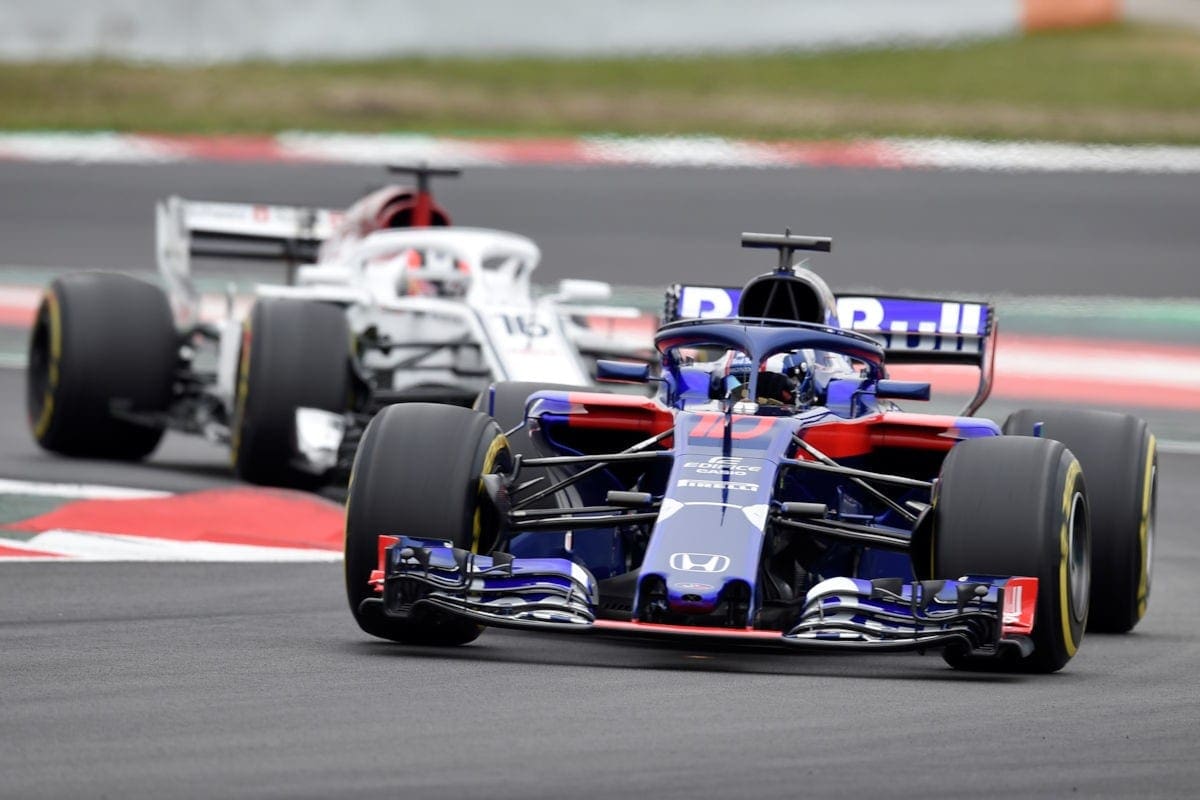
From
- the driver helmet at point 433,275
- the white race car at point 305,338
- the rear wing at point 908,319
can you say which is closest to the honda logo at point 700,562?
the rear wing at point 908,319

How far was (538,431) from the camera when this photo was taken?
929 centimetres

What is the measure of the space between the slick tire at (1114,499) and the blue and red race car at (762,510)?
1 centimetres

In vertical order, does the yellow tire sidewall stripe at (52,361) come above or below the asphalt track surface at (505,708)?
above

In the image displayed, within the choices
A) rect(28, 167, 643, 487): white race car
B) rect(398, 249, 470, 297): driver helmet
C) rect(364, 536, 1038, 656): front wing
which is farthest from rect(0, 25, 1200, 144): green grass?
rect(364, 536, 1038, 656): front wing

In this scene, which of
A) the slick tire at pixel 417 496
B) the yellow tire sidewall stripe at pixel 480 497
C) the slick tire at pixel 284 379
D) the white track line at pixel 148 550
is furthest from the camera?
the slick tire at pixel 284 379

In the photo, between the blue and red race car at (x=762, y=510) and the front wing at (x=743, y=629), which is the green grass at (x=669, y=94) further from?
the front wing at (x=743, y=629)

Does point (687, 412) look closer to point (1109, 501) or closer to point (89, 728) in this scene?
point (1109, 501)

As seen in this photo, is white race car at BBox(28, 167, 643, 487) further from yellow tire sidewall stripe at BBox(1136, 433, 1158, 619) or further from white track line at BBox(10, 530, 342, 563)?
yellow tire sidewall stripe at BBox(1136, 433, 1158, 619)

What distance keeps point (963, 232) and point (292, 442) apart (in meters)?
12.2

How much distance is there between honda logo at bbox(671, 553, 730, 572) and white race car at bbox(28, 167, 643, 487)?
18.0ft

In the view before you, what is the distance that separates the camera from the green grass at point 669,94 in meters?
27.3

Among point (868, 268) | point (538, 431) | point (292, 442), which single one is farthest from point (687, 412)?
point (868, 268)

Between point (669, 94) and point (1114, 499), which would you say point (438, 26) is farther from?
point (1114, 499)

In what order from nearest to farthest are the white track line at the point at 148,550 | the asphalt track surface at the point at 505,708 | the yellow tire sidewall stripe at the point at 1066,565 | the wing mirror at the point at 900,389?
1. the asphalt track surface at the point at 505,708
2. the yellow tire sidewall stripe at the point at 1066,565
3. the wing mirror at the point at 900,389
4. the white track line at the point at 148,550
